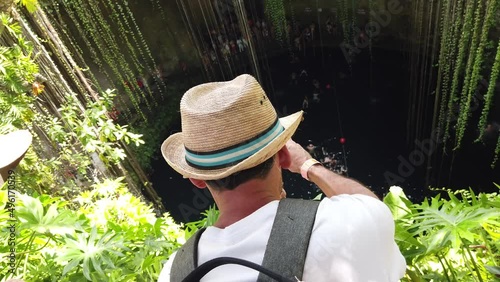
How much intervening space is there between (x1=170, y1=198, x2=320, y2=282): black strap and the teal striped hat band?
0.15m

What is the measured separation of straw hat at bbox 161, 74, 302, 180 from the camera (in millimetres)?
922

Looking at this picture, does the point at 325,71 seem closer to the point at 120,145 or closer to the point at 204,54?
the point at 204,54

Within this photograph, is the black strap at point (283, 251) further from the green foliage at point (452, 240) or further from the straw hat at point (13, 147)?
the green foliage at point (452, 240)

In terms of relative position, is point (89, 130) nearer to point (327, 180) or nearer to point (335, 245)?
point (327, 180)

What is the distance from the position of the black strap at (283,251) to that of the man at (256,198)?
0.05 ft

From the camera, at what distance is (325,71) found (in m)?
8.70

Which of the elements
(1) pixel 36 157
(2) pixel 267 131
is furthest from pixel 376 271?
(1) pixel 36 157

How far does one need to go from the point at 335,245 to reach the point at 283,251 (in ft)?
0.34

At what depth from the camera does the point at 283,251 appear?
761 millimetres

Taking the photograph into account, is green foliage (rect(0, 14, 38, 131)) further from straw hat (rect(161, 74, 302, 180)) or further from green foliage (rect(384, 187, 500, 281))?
green foliage (rect(384, 187, 500, 281))

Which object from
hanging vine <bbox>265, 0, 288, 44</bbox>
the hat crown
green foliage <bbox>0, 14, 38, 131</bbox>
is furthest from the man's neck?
hanging vine <bbox>265, 0, 288, 44</bbox>

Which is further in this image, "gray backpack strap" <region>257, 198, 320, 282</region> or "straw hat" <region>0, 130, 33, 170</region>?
"straw hat" <region>0, 130, 33, 170</region>

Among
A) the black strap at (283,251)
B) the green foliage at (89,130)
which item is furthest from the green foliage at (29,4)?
the black strap at (283,251)

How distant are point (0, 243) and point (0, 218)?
0.09 meters
